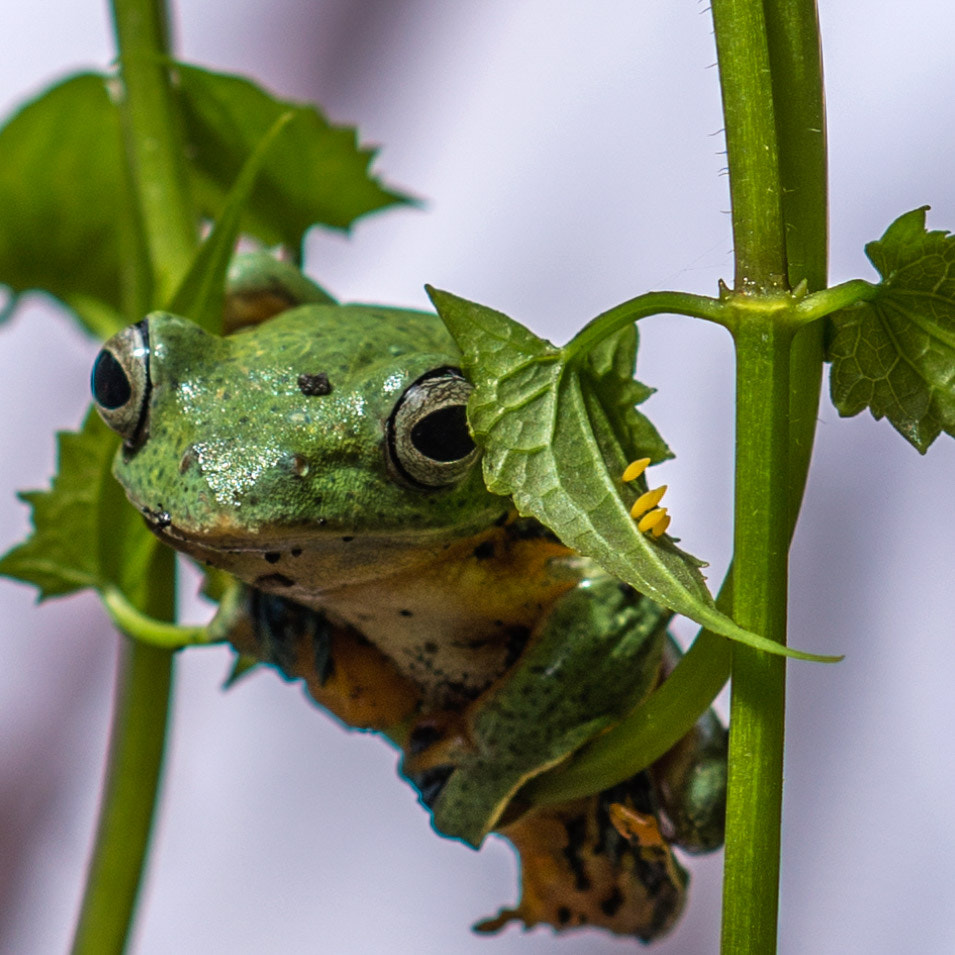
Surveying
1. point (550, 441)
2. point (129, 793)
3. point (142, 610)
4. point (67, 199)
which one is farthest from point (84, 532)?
point (550, 441)

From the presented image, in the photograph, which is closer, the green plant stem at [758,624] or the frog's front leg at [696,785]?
the green plant stem at [758,624]

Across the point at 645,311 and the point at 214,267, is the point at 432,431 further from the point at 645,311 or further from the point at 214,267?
the point at 214,267

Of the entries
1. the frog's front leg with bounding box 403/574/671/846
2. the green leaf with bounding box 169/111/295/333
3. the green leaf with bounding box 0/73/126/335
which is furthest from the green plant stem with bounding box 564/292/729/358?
the green leaf with bounding box 0/73/126/335

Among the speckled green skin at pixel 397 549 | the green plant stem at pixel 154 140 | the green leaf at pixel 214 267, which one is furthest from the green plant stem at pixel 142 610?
the speckled green skin at pixel 397 549

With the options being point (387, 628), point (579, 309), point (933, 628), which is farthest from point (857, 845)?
point (387, 628)

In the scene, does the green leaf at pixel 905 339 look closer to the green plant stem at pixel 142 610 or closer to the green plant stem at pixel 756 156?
the green plant stem at pixel 756 156

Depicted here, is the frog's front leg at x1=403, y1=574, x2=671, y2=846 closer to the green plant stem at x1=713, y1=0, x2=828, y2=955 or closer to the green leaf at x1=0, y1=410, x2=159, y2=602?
the green plant stem at x1=713, y1=0, x2=828, y2=955
